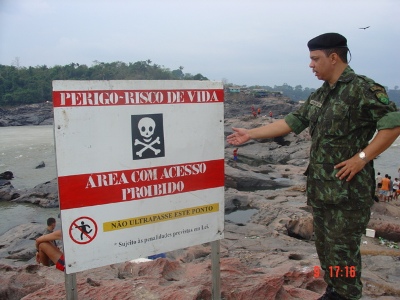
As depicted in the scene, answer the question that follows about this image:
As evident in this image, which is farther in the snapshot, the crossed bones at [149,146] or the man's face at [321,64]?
the man's face at [321,64]

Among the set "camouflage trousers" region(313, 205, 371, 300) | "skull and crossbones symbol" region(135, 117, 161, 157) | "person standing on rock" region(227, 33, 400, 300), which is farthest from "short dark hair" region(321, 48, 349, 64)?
"skull and crossbones symbol" region(135, 117, 161, 157)

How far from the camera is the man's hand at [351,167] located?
220cm

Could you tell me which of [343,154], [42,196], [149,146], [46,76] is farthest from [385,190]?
[46,76]

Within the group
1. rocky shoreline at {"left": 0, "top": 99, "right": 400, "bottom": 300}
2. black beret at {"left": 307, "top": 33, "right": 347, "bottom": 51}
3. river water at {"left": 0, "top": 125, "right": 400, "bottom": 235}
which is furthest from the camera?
river water at {"left": 0, "top": 125, "right": 400, "bottom": 235}

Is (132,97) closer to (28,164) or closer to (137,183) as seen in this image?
(137,183)

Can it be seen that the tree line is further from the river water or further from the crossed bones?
the crossed bones

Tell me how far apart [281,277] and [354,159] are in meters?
1.29

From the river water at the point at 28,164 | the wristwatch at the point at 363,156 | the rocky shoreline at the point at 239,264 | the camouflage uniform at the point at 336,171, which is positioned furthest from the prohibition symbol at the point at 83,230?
the river water at the point at 28,164

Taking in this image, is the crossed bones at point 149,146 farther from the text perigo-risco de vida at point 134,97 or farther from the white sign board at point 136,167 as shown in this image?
the text perigo-risco de vida at point 134,97

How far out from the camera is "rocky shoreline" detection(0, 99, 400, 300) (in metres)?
2.85

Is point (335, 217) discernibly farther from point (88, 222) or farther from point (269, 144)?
point (269, 144)

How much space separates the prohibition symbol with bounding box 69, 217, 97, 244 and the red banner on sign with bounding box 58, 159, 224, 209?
90 mm

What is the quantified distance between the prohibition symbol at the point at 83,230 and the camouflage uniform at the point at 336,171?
4.55 ft

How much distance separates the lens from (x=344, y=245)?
2330 mm
